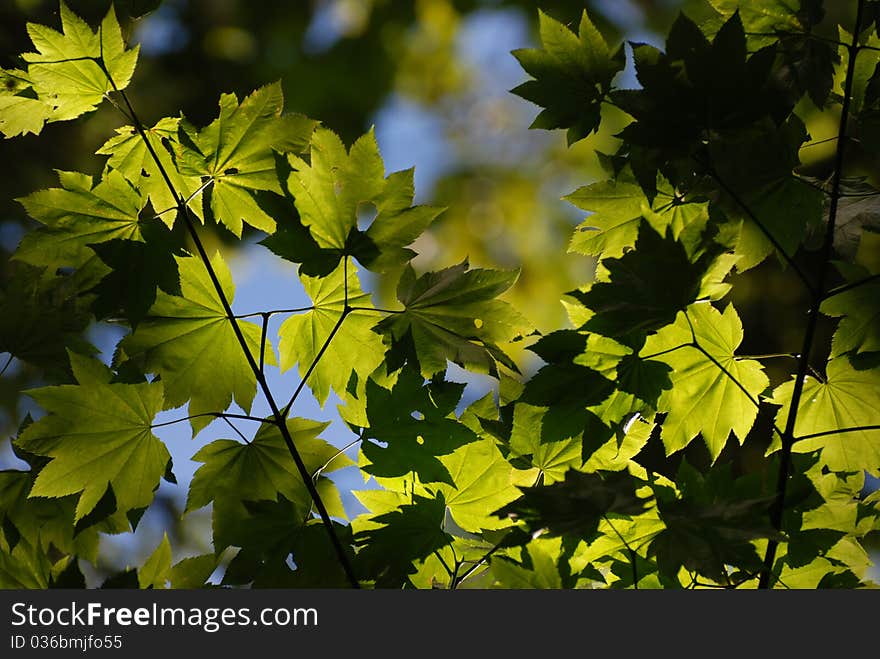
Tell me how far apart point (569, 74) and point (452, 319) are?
1.11ft

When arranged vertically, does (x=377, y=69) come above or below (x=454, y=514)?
above

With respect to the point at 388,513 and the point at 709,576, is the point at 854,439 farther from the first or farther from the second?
the point at 388,513

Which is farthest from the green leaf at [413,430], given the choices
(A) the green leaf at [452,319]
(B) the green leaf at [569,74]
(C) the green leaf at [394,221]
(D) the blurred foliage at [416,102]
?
(D) the blurred foliage at [416,102]

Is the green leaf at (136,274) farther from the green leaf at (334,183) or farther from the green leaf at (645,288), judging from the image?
the green leaf at (645,288)

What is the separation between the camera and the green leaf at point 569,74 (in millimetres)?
983

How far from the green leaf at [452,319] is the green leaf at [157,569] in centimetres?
36

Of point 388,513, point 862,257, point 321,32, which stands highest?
point 321,32

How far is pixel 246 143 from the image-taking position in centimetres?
103

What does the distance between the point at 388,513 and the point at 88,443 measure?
37cm

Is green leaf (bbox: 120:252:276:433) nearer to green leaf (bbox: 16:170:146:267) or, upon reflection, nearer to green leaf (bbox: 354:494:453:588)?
green leaf (bbox: 16:170:146:267)

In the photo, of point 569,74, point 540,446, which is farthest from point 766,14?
point 540,446

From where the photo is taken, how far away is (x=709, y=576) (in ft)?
2.58

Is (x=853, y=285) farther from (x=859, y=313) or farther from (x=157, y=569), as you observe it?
(x=157, y=569)

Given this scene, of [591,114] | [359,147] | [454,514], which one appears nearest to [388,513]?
[454,514]
